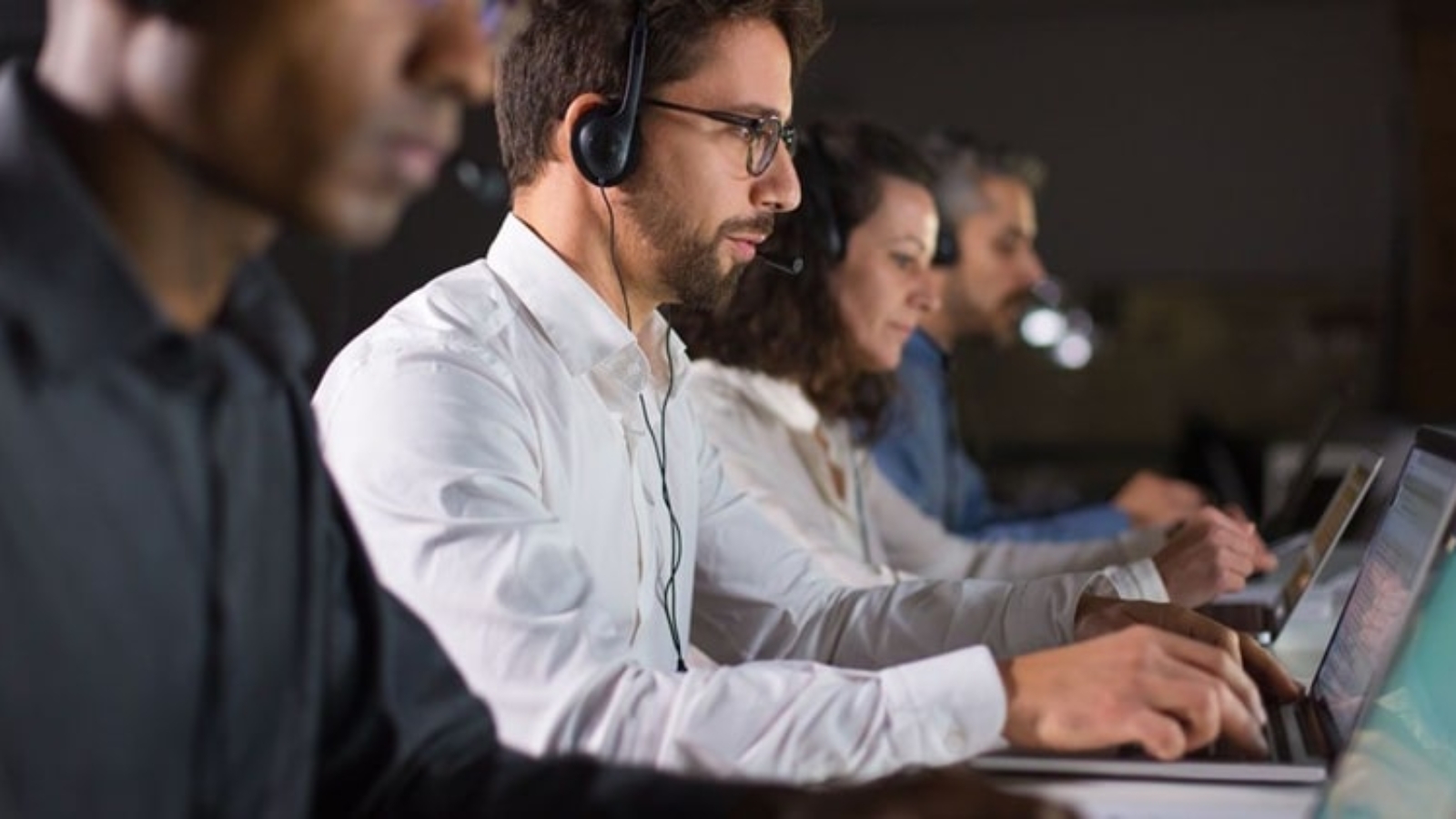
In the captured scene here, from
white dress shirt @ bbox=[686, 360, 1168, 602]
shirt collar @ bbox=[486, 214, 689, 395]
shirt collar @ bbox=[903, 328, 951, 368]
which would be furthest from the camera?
shirt collar @ bbox=[903, 328, 951, 368]

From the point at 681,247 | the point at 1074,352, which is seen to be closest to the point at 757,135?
the point at 681,247

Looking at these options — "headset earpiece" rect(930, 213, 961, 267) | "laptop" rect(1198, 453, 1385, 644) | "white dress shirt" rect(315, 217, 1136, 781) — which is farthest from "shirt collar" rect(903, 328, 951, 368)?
"white dress shirt" rect(315, 217, 1136, 781)

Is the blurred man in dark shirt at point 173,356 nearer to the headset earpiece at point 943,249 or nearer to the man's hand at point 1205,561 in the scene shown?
the man's hand at point 1205,561

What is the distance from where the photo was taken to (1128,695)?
1.17 m

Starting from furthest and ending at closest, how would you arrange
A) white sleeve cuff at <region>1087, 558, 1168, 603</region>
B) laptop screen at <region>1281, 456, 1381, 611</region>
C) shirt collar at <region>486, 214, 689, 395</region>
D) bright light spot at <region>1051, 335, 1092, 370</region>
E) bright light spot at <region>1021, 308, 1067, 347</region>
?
bright light spot at <region>1051, 335, 1092, 370</region>
bright light spot at <region>1021, 308, 1067, 347</region>
laptop screen at <region>1281, 456, 1381, 611</region>
white sleeve cuff at <region>1087, 558, 1168, 603</region>
shirt collar at <region>486, 214, 689, 395</region>

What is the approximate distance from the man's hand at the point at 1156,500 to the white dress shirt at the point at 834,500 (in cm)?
29

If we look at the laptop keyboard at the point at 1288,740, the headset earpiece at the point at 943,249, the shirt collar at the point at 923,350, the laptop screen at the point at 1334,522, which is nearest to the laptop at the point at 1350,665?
the laptop keyboard at the point at 1288,740

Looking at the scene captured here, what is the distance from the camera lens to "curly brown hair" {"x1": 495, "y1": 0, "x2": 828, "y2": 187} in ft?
5.49

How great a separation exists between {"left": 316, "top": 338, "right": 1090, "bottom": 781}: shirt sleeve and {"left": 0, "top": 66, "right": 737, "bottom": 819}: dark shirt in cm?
15

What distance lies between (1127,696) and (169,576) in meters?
0.58

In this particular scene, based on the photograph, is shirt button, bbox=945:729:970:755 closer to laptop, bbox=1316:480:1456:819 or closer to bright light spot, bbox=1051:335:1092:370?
laptop, bbox=1316:480:1456:819

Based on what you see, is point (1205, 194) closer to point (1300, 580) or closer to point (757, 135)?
point (1300, 580)

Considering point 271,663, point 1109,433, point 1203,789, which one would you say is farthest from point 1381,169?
point 271,663

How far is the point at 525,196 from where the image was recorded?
1720mm
